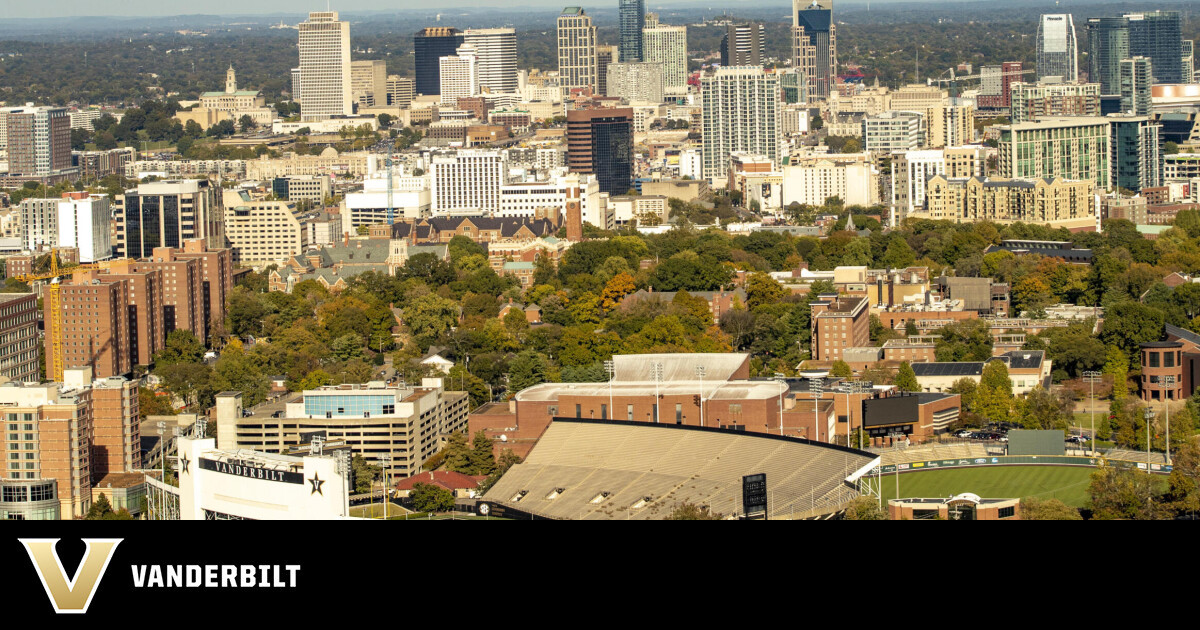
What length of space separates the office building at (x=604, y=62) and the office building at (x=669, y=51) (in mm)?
1465

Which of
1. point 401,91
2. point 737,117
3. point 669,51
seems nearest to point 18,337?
point 737,117

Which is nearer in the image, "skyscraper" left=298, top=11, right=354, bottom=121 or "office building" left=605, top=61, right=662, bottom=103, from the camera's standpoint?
"skyscraper" left=298, top=11, right=354, bottom=121

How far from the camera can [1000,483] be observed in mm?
12820

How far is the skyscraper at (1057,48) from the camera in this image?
50.5 m

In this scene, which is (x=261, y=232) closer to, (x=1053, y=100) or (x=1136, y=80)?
(x=1053, y=100)

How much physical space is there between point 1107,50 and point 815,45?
1276 cm

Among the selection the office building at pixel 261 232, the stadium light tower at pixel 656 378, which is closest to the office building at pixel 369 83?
the office building at pixel 261 232

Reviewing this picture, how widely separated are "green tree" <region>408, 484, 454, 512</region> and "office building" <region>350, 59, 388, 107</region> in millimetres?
39054

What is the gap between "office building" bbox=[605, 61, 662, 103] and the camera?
171 feet

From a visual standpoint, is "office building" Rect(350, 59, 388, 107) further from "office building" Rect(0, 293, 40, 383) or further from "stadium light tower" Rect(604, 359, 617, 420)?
"stadium light tower" Rect(604, 359, 617, 420)
